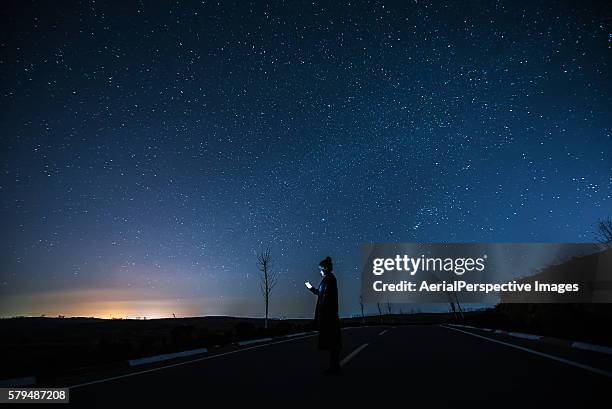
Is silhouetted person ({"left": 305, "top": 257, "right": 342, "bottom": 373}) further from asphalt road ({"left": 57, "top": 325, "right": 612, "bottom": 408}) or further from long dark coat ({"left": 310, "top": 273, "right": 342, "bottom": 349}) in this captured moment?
asphalt road ({"left": 57, "top": 325, "right": 612, "bottom": 408})

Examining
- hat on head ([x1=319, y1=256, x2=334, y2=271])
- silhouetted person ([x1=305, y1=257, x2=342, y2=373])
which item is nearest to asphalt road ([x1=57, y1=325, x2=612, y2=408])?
silhouetted person ([x1=305, y1=257, x2=342, y2=373])

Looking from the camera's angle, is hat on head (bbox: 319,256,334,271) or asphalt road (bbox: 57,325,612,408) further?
hat on head (bbox: 319,256,334,271)

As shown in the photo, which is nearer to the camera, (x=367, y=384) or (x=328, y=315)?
(x=367, y=384)

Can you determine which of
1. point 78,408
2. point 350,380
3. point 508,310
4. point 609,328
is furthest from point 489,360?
point 508,310

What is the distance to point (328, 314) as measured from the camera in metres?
9.11

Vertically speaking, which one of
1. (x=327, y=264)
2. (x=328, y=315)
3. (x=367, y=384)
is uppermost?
(x=327, y=264)

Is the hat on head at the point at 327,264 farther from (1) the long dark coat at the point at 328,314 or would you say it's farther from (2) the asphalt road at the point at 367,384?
(2) the asphalt road at the point at 367,384

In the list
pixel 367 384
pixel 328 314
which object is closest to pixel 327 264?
pixel 328 314

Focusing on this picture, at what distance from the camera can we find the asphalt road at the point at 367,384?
5934 mm

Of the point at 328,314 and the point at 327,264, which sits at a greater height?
the point at 327,264

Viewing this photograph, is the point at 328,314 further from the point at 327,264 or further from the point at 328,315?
the point at 327,264

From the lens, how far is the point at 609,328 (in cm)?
1831

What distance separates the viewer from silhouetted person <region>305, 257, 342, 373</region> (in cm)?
881

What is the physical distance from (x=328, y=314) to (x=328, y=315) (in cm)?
2
